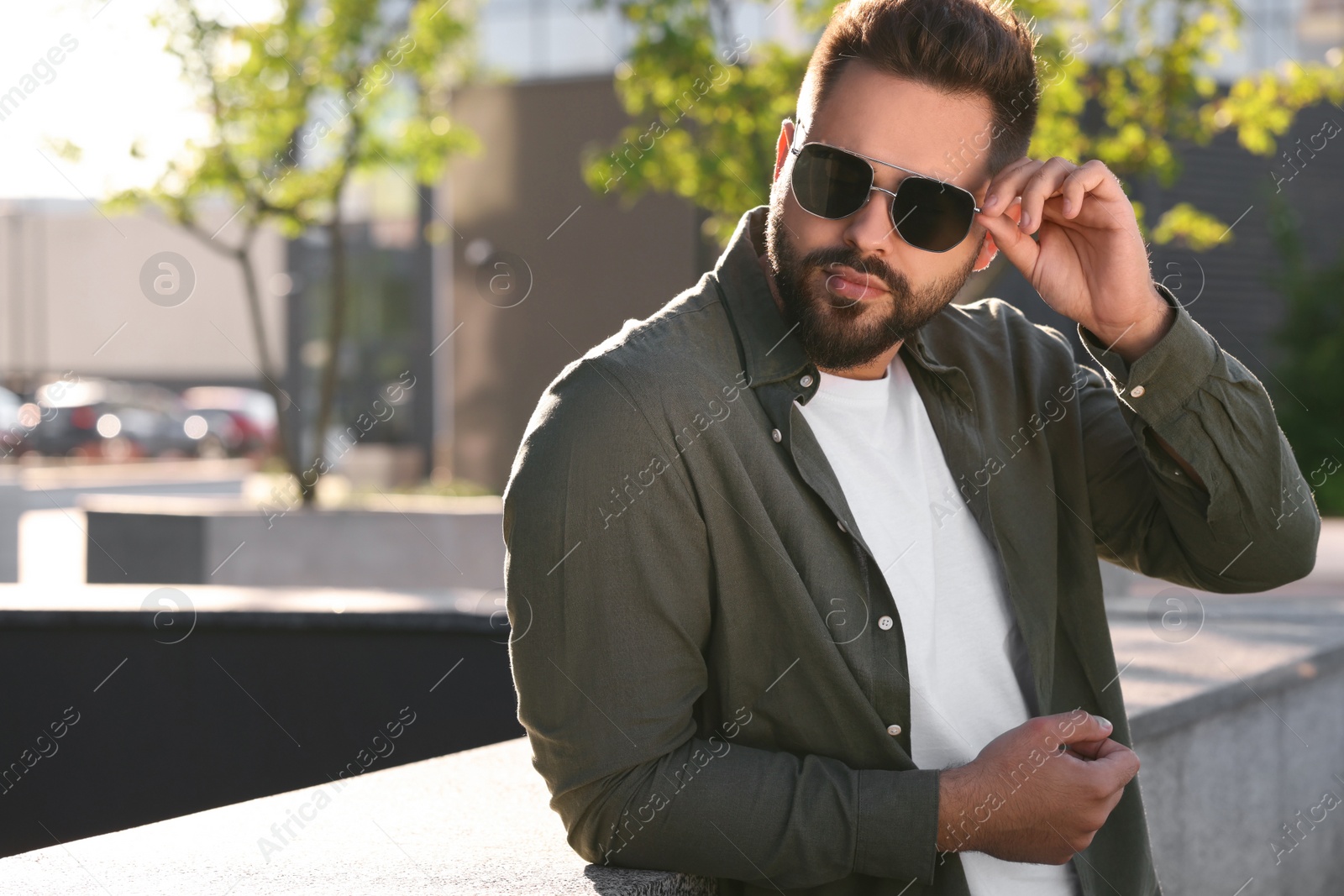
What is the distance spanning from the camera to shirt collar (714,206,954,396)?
2.18 meters

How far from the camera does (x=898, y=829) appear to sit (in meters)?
1.96

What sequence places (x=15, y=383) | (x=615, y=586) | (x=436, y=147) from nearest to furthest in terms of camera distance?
(x=615, y=586) → (x=436, y=147) → (x=15, y=383)

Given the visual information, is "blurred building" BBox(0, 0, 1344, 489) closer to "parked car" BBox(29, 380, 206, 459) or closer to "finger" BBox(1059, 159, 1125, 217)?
"parked car" BBox(29, 380, 206, 459)

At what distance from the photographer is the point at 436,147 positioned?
12430 mm

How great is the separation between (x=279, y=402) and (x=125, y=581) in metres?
1.97

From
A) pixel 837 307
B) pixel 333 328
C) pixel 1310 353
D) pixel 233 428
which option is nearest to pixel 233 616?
pixel 837 307

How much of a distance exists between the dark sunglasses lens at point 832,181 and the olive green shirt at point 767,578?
0.48ft

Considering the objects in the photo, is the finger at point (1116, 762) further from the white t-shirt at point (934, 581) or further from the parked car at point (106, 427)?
the parked car at point (106, 427)

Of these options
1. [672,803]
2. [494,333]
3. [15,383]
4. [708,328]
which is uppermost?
[708,328]

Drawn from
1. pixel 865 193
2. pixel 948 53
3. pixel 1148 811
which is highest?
pixel 948 53

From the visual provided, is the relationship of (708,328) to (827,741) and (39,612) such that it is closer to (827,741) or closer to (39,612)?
(827,741)

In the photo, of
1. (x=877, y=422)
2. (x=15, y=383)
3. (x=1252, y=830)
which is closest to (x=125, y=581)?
(x=1252, y=830)

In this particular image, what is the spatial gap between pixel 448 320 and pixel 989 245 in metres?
15.4

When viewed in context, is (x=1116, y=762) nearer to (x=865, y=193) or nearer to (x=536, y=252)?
(x=865, y=193)
